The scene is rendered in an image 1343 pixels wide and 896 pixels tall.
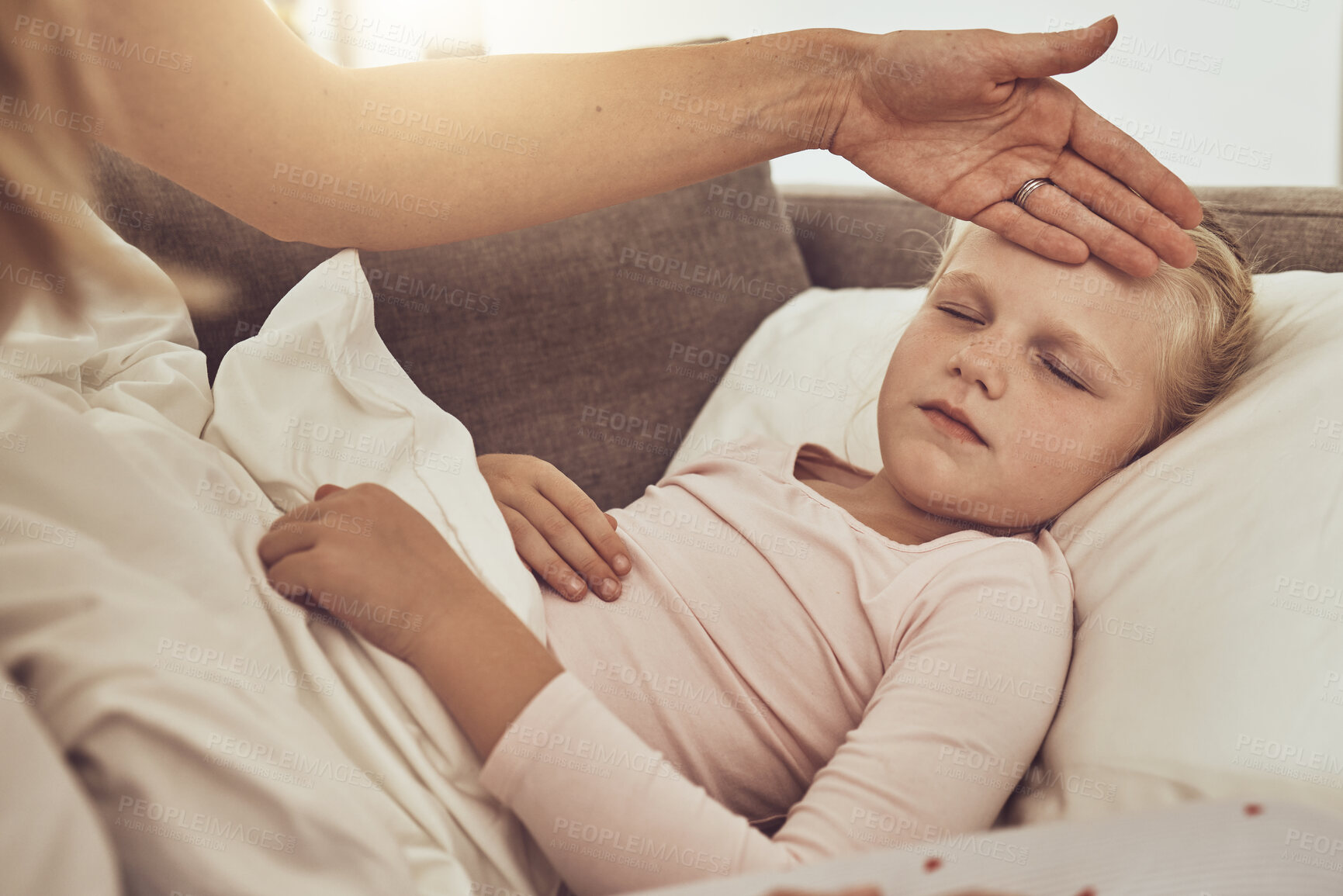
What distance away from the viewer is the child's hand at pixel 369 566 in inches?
21.1

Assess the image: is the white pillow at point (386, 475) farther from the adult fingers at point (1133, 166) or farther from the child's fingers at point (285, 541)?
the adult fingers at point (1133, 166)

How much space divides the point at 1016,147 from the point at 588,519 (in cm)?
46

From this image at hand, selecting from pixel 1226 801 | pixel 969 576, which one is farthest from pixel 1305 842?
pixel 969 576

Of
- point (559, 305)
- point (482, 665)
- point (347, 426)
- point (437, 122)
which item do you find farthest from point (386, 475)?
point (559, 305)

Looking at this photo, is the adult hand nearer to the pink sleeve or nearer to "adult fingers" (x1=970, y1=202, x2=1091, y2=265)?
"adult fingers" (x1=970, y1=202, x2=1091, y2=265)

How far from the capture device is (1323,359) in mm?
665

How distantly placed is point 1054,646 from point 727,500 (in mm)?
275

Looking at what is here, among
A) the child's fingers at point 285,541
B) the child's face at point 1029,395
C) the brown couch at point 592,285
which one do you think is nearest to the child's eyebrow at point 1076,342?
the child's face at point 1029,395

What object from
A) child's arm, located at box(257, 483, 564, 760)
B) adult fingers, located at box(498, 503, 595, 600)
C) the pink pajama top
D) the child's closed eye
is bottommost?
the pink pajama top

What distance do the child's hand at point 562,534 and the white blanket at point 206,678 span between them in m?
0.06

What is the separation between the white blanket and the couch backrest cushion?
10.2 inches

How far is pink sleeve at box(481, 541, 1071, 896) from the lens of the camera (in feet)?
1.58

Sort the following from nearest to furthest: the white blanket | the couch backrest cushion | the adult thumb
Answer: the white blanket
the adult thumb
the couch backrest cushion

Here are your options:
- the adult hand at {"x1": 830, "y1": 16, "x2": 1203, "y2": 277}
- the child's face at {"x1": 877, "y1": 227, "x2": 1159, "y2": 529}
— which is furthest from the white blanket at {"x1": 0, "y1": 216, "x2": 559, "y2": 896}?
the adult hand at {"x1": 830, "y1": 16, "x2": 1203, "y2": 277}
